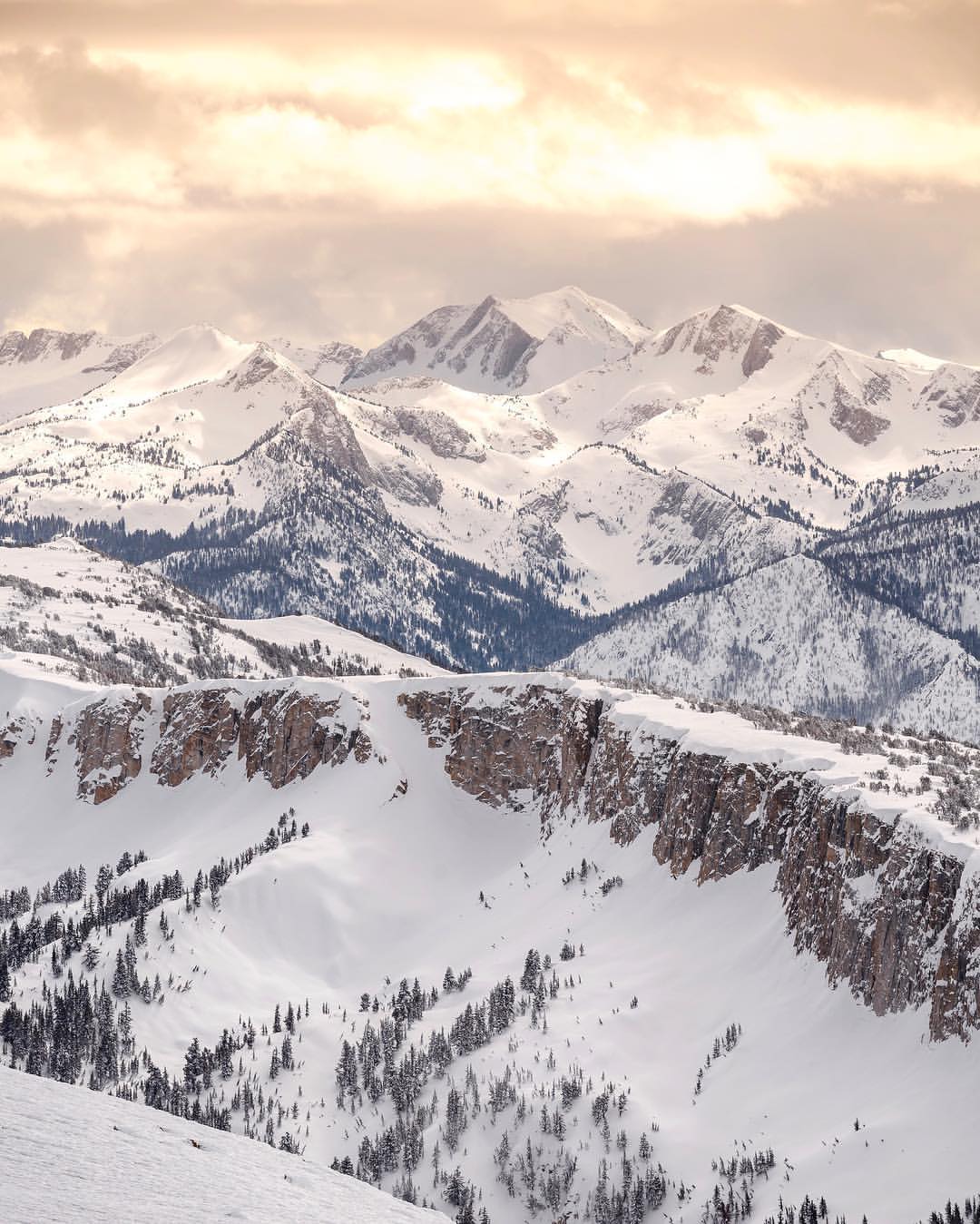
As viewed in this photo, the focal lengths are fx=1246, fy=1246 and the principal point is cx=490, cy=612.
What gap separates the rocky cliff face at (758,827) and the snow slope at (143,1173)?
5100 centimetres

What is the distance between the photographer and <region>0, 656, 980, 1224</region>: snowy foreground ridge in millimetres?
70812

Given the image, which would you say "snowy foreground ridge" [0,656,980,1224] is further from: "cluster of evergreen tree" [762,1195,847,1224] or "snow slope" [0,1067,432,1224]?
"cluster of evergreen tree" [762,1195,847,1224]

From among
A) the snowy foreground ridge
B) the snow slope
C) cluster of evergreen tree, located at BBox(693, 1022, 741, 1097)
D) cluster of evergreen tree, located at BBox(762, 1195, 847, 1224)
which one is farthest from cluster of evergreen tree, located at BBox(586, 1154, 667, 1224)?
the snow slope

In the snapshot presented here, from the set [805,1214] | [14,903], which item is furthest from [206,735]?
[805,1214]

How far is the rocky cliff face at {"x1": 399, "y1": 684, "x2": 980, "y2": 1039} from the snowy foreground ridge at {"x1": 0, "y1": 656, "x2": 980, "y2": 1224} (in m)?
0.31

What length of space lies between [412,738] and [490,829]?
700 inches

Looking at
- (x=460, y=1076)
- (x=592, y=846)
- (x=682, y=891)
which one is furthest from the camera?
(x=592, y=846)

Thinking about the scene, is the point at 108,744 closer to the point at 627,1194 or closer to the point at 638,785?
the point at 638,785

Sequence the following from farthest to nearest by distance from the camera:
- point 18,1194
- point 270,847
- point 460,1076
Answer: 1. point 270,847
2. point 460,1076
3. point 18,1194

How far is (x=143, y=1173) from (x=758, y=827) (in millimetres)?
83274

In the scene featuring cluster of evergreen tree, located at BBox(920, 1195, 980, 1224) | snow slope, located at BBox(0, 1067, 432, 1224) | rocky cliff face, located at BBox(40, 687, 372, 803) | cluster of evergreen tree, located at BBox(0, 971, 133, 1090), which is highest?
snow slope, located at BBox(0, 1067, 432, 1224)

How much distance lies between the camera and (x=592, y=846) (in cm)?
13025

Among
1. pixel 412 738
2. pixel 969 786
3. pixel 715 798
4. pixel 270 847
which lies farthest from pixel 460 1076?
pixel 412 738

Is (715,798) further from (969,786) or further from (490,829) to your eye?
(490,829)
